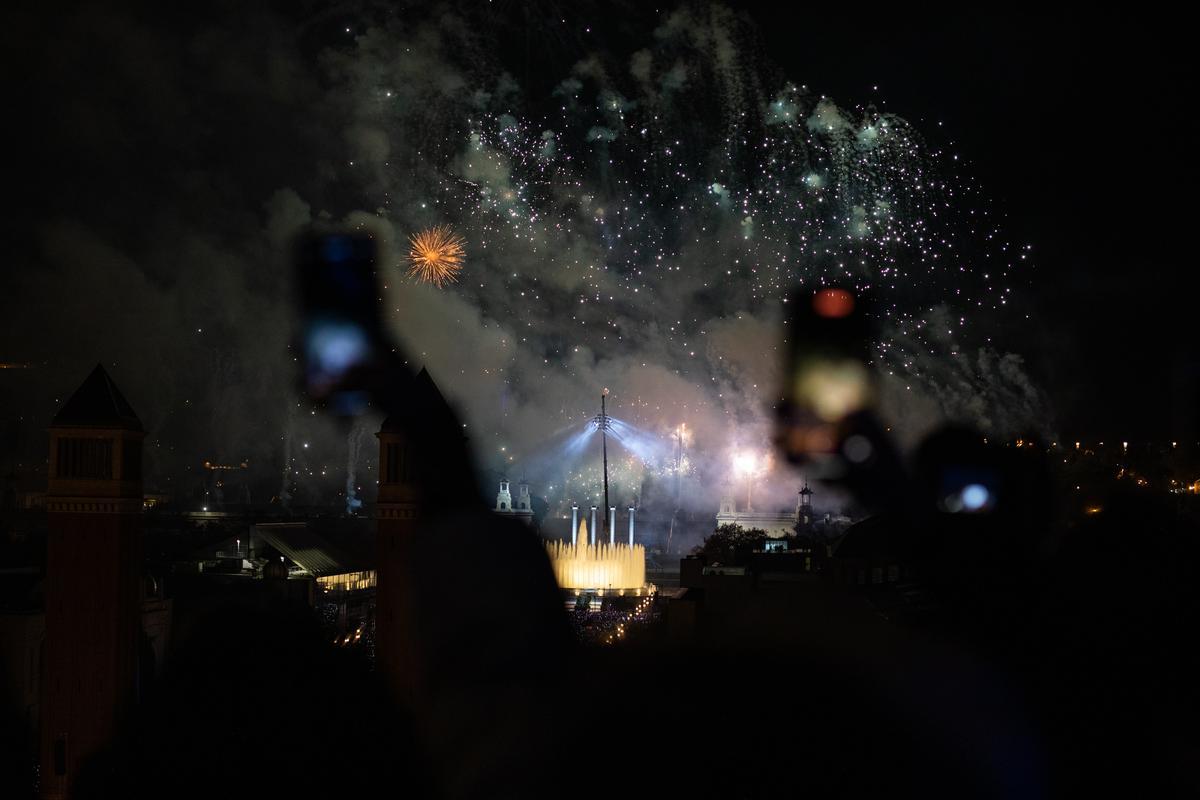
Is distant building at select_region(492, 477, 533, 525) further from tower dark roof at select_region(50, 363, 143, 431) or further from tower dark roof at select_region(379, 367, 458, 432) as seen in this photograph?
tower dark roof at select_region(50, 363, 143, 431)

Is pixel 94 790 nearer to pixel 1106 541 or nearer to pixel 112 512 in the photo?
pixel 112 512

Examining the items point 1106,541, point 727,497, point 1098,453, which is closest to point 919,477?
point 1098,453

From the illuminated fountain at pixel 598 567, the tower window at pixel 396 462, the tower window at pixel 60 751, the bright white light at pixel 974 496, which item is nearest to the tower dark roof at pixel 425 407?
the tower window at pixel 396 462

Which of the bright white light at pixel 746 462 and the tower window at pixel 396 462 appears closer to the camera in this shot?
the tower window at pixel 396 462

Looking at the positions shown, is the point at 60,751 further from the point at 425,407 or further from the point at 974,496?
the point at 974,496

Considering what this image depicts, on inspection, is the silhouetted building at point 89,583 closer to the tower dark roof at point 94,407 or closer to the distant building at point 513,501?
the tower dark roof at point 94,407
